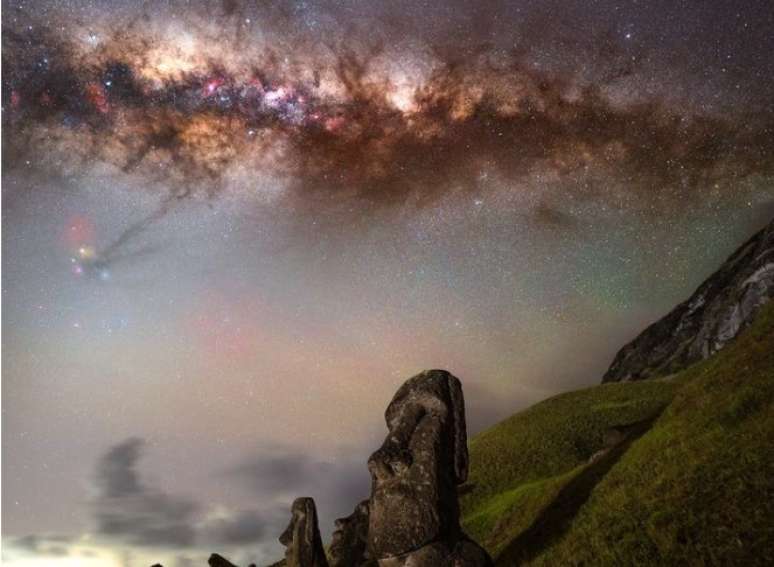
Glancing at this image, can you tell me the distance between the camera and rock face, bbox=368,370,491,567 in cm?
1129

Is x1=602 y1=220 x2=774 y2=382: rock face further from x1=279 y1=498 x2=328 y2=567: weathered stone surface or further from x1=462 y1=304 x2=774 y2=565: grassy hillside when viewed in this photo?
x1=279 y1=498 x2=328 y2=567: weathered stone surface

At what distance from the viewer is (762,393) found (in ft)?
65.0

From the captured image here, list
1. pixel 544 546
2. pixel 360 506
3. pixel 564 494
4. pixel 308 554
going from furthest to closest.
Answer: pixel 564 494 < pixel 360 506 < pixel 544 546 < pixel 308 554

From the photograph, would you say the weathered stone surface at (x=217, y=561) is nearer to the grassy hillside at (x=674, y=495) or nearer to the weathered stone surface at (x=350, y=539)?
the weathered stone surface at (x=350, y=539)

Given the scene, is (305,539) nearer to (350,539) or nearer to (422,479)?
(422,479)

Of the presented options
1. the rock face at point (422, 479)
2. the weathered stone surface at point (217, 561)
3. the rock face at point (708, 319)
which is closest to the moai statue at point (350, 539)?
the weathered stone surface at point (217, 561)

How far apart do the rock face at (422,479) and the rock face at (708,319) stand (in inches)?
2676

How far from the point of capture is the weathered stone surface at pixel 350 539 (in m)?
19.2

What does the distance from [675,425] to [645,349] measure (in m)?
114

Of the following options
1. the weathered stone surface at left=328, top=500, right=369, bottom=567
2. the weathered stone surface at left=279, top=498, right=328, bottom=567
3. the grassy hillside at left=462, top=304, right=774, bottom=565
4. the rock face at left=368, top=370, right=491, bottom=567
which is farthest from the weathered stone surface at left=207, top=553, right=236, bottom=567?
the rock face at left=368, top=370, right=491, bottom=567

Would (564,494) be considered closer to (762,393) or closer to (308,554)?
(762,393)

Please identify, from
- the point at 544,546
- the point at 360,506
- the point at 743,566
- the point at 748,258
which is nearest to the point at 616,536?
the point at 544,546

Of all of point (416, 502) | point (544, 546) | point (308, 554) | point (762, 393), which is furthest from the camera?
point (762, 393)

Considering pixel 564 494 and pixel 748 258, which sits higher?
pixel 748 258
